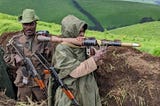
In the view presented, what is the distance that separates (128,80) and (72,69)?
8.49 ft

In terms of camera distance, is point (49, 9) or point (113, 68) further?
point (49, 9)

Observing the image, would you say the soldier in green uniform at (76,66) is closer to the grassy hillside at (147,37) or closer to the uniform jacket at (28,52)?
the uniform jacket at (28,52)

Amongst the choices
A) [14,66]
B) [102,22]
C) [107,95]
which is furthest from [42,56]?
[102,22]

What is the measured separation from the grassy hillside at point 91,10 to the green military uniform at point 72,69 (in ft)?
235

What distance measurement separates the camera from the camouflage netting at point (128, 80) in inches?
335

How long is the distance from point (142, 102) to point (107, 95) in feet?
2.19

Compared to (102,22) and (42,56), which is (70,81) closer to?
(42,56)

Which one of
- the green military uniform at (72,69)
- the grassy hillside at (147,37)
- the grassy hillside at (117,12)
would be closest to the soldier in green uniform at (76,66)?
the green military uniform at (72,69)

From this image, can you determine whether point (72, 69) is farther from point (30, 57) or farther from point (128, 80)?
point (128, 80)

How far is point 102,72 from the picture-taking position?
926cm

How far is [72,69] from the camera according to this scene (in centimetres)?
659

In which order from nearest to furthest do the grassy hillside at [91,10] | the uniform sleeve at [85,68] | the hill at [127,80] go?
→ the uniform sleeve at [85,68] → the hill at [127,80] → the grassy hillside at [91,10]

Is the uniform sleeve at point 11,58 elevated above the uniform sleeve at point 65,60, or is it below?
below

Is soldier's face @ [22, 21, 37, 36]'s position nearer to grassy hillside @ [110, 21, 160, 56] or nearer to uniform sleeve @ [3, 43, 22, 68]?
uniform sleeve @ [3, 43, 22, 68]
